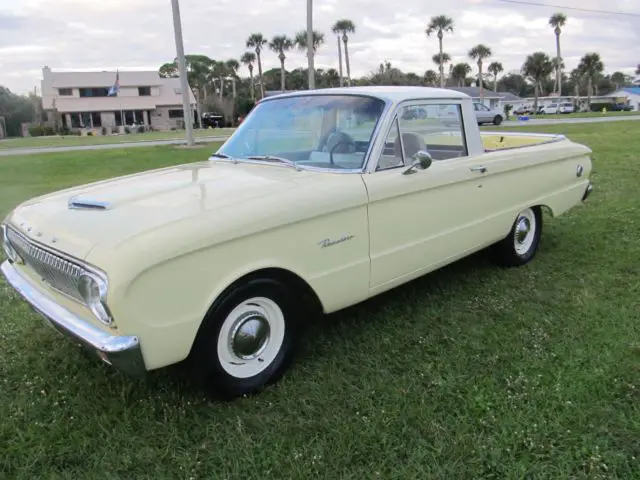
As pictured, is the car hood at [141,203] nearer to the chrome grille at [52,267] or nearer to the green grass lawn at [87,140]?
the chrome grille at [52,267]

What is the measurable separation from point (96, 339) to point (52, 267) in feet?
1.67

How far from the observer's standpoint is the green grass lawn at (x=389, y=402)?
2402mm

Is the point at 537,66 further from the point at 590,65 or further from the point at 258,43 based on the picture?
the point at 258,43

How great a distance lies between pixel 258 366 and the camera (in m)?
2.96

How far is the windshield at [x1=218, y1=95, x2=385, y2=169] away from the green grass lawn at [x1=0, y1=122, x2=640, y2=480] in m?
1.22

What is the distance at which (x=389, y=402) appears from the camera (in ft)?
9.30

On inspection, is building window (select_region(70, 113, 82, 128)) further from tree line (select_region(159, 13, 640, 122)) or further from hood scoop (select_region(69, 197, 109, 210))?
hood scoop (select_region(69, 197, 109, 210))

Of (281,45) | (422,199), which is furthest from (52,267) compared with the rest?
(281,45)

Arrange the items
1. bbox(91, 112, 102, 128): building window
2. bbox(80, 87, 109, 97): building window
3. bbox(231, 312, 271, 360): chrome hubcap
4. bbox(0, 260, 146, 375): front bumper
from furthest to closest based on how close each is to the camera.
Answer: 1. bbox(80, 87, 109, 97): building window
2. bbox(91, 112, 102, 128): building window
3. bbox(231, 312, 271, 360): chrome hubcap
4. bbox(0, 260, 146, 375): front bumper

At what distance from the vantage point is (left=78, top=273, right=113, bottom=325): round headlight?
2279 millimetres

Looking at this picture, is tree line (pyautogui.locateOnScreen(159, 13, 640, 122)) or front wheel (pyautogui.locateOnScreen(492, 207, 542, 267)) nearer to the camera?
front wheel (pyautogui.locateOnScreen(492, 207, 542, 267))

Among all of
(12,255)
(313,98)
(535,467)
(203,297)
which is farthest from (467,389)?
(12,255)

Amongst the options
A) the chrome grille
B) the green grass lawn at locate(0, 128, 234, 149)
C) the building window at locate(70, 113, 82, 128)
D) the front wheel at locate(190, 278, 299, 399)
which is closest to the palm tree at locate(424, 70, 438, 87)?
the building window at locate(70, 113, 82, 128)

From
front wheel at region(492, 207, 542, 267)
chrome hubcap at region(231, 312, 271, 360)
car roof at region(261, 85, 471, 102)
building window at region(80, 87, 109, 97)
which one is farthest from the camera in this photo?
building window at region(80, 87, 109, 97)
